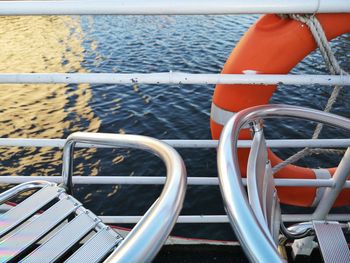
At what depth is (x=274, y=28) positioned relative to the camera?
1467 millimetres

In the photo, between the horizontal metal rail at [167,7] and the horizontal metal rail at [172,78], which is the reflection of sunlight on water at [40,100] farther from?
the horizontal metal rail at [167,7]

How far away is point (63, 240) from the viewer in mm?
1102

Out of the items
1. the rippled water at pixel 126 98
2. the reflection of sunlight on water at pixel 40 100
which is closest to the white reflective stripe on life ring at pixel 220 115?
the rippled water at pixel 126 98

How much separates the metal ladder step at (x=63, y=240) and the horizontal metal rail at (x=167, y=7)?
77 centimetres

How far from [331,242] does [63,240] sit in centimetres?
90

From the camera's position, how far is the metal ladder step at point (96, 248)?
1.04m

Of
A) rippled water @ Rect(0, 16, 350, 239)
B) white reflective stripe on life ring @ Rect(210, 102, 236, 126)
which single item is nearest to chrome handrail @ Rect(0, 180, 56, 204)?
white reflective stripe on life ring @ Rect(210, 102, 236, 126)

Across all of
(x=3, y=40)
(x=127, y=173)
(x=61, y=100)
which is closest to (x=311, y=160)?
(x=127, y=173)

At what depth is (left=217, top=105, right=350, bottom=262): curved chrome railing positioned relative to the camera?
538 mm

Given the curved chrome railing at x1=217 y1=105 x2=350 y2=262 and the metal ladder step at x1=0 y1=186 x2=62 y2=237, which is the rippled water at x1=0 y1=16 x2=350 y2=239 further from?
the curved chrome railing at x1=217 y1=105 x2=350 y2=262

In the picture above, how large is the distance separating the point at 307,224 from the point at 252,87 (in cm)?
66

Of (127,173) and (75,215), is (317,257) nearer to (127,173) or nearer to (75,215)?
(75,215)

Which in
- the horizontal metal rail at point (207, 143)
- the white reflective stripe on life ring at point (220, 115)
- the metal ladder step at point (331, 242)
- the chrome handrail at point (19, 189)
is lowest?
the metal ladder step at point (331, 242)

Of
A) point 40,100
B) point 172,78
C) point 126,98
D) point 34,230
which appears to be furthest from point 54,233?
point 40,100
